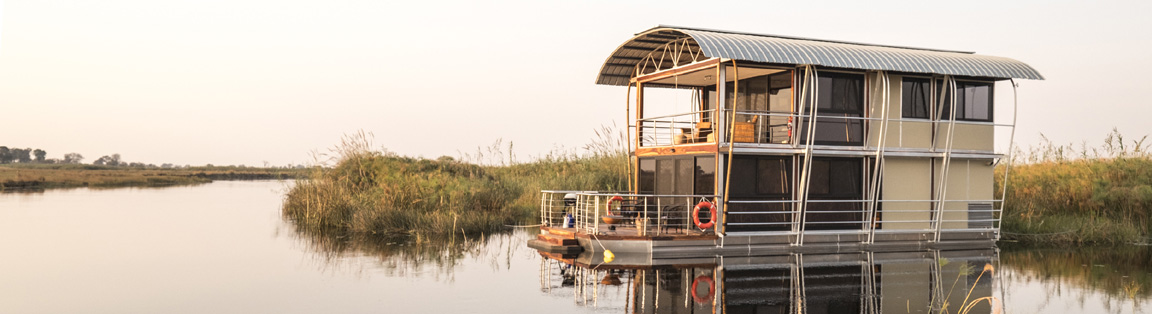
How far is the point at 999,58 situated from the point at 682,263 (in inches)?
372

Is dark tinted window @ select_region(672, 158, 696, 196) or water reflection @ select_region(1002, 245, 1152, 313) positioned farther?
dark tinted window @ select_region(672, 158, 696, 196)

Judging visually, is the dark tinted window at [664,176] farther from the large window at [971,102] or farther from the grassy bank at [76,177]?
the grassy bank at [76,177]

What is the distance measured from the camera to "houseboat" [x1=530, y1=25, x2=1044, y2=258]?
16.7 metres

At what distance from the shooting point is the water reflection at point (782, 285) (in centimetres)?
1097

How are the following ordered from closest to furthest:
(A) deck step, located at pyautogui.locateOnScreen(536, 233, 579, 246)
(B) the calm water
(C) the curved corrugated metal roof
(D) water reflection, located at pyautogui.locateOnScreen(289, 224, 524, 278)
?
(B) the calm water, (D) water reflection, located at pyautogui.locateOnScreen(289, 224, 524, 278), (C) the curved corrugated metal roof, (A) deck step, located at pyautogui.locateOnScreen(536, 233, 579, 246)

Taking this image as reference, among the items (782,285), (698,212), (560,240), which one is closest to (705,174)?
(698,212)

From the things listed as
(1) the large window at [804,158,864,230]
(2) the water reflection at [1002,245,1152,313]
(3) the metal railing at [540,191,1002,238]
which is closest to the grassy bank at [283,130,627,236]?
(3) the metal railing at [540,191,1002,238]

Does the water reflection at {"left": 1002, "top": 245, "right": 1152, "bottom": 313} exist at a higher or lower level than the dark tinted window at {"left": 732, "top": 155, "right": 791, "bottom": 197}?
lower

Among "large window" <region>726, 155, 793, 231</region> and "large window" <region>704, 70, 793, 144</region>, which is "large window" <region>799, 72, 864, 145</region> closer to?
"large window" <region>704, 70, 793, 144</region>

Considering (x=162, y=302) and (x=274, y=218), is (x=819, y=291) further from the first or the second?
A: (x=274, y=218)

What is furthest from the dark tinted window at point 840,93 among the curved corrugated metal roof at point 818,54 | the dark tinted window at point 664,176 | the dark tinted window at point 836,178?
the dark tinted window at point 664,176

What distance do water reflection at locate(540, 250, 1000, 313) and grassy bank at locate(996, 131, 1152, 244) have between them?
572cm

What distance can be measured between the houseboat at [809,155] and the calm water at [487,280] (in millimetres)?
978

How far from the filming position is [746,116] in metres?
19.2
